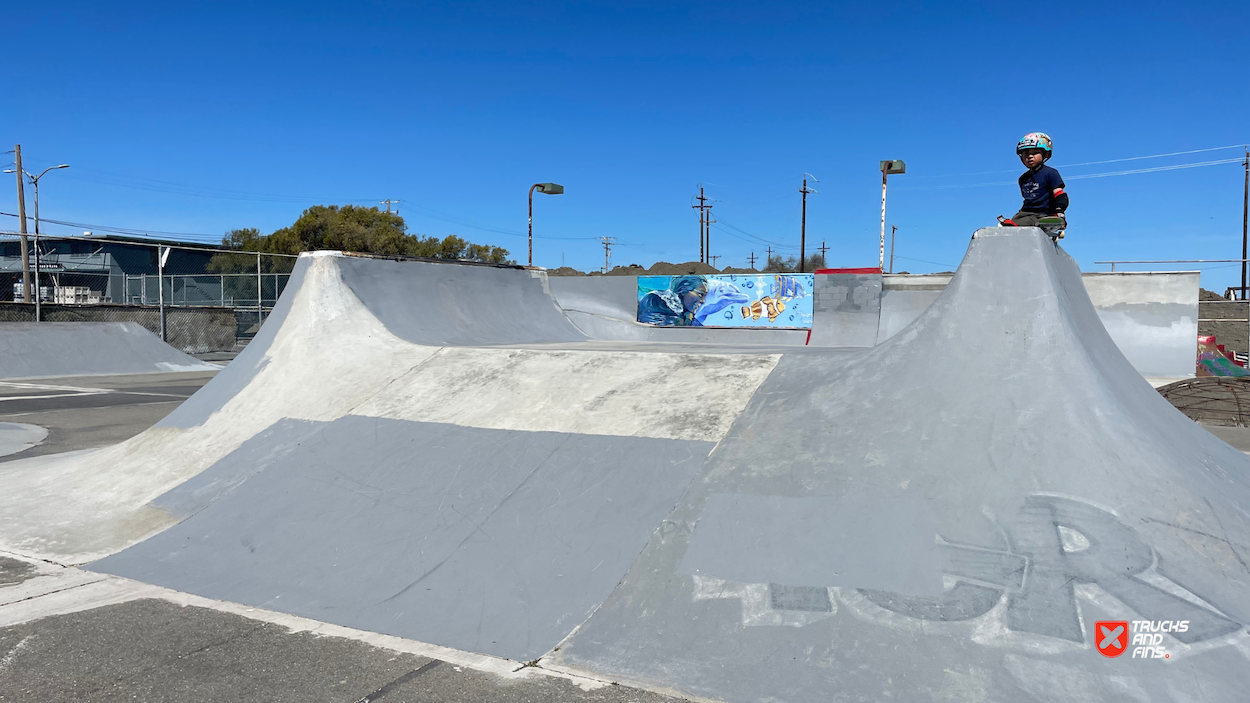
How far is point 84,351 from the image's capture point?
65.7 ft

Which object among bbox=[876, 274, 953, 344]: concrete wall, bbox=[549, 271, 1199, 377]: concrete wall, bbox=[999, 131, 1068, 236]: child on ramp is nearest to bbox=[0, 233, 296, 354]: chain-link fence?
bbox=[549, 271, 1199, 377]: concrete wall

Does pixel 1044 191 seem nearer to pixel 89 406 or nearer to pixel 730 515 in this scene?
pixel 730 515

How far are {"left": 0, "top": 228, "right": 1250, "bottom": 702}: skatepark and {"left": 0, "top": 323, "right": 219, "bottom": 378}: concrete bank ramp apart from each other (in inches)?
586

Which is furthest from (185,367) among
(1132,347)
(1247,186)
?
(1247,186)

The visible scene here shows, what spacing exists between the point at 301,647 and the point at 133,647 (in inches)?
30.8

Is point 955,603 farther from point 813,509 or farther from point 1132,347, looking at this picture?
point 1132,347

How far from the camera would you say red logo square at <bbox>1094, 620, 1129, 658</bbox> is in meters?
2.98

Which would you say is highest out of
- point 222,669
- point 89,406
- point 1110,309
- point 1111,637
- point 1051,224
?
point 1051,224

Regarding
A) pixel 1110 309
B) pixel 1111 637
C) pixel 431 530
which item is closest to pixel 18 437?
pixel 431 530

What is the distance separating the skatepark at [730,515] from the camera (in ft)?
10.4

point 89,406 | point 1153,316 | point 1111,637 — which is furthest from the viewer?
point 1153,316

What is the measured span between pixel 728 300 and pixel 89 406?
1945cm

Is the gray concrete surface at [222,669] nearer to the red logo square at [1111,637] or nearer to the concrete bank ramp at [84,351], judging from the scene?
the red logo square at [1111,637]

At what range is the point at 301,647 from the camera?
3.55 meters
